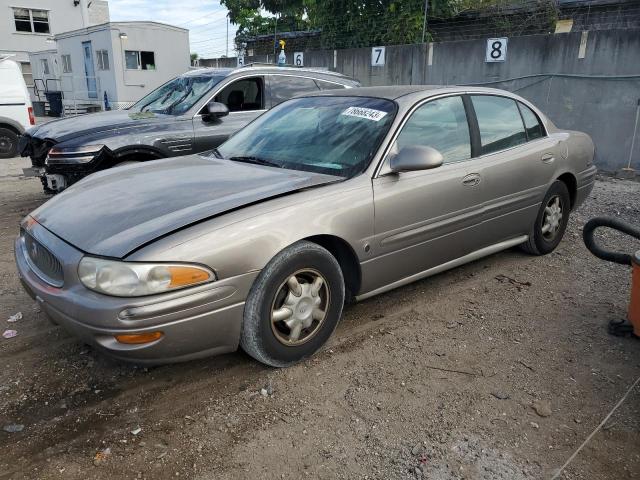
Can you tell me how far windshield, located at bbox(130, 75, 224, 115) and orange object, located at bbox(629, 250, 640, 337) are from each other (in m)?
4.96

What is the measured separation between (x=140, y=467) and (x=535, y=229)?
384cm

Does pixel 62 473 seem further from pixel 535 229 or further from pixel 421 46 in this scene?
pixel 421 46

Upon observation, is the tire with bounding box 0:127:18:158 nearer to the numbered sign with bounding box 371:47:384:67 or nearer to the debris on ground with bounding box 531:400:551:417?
the numbered sign with bounding box 371:47:384:67

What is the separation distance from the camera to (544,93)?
993 centimetres

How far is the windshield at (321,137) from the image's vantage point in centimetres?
347

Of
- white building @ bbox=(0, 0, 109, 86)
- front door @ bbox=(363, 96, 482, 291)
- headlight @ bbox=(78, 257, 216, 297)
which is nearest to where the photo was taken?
headlight @ bbox=(78, 257, 216, 297)

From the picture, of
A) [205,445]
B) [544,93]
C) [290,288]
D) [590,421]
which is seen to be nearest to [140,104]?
[290,288]

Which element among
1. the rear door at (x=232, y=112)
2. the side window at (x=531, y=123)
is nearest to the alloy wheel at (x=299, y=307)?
the side window at (x=531, y=123)

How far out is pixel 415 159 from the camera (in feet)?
10.7

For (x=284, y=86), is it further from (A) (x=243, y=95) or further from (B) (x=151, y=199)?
(B) (x=151, y=199)

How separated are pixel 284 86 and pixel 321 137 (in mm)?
3467

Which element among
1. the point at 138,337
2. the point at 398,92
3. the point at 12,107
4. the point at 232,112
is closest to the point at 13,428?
the point at 138,337

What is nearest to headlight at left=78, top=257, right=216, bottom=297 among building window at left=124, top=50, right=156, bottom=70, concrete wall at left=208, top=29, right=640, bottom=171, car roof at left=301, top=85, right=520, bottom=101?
car roof at left=301, top=85, right=520, bottom=101

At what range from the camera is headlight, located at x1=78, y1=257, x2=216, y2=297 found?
246 cm
